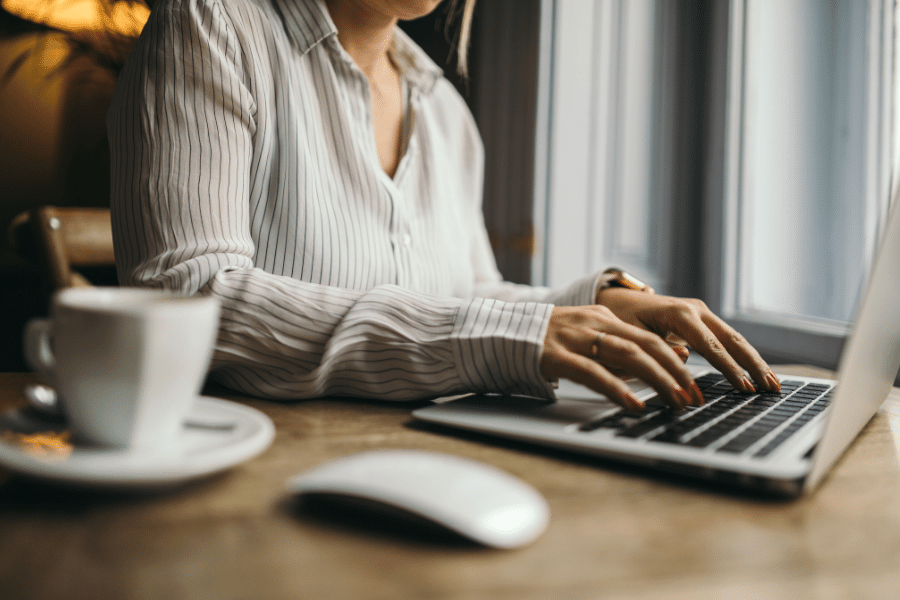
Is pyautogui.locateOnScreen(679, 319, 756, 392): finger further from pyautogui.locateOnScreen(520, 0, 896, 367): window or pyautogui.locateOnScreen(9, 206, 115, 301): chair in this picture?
pyautogui.locateOnScreen(9, 206, 115, 301): chair

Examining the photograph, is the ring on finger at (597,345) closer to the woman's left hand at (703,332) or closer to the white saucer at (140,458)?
the woman's left hand at (703,332)

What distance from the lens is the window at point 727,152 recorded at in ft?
4.16

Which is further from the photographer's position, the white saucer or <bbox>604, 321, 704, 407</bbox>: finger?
<bbox>604, 321, 704, 407</bbox>: finger

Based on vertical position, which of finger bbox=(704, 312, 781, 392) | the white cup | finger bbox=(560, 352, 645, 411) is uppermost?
the white cup

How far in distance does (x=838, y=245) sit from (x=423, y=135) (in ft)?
2.93

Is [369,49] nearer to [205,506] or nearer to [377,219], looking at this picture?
[377,219]

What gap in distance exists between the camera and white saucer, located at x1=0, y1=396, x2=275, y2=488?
0.29 metres

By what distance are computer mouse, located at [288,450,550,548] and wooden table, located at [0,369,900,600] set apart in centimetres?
1

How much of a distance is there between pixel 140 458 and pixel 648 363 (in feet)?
1.20

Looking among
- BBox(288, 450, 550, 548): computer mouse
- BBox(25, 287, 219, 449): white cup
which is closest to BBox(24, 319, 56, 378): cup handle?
BBox(25, 287, 219, 449): white cup

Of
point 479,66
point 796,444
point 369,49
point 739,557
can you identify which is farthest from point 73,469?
point 479,66

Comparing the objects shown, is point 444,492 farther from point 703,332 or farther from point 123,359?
point 703,332

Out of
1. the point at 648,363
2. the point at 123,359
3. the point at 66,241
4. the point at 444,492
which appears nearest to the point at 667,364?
the point at 648,363

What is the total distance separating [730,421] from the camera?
0.47 metres
